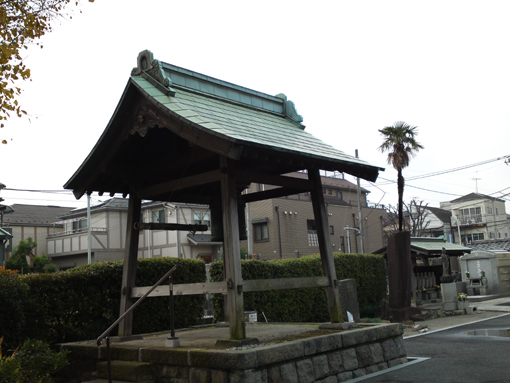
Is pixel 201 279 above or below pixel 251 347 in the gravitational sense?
above

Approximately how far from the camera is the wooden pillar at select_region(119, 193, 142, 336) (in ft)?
26.2

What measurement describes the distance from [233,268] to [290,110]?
428 cm

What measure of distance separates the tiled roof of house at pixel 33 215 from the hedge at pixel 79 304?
31674mm

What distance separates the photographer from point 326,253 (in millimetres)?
8180

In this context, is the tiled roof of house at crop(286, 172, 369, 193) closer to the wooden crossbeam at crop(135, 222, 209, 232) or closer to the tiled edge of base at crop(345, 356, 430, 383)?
the tiled edge of base at crop(345, 356, 430, 383)

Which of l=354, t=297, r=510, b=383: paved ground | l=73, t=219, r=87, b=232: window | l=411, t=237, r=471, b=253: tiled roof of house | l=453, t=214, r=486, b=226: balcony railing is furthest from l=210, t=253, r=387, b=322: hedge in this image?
l=453, t=214, r=486, b=226: balcony railing

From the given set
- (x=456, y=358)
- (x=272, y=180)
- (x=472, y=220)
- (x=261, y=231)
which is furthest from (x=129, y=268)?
(x=472, y=220)

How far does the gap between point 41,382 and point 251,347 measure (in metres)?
2.73

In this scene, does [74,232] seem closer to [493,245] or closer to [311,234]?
[311,234]

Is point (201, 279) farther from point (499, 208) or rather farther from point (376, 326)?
point (499, 208)

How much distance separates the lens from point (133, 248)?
8273 mm

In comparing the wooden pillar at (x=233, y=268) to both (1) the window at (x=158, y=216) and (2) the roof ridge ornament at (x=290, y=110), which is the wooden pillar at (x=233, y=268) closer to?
(2) the roof ridge ornament at (x=290, y=110)

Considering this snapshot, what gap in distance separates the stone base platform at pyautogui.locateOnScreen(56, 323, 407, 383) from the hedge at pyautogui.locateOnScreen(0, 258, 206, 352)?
897 millimetres

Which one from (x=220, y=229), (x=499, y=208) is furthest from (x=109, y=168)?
(x=499, y=208)
